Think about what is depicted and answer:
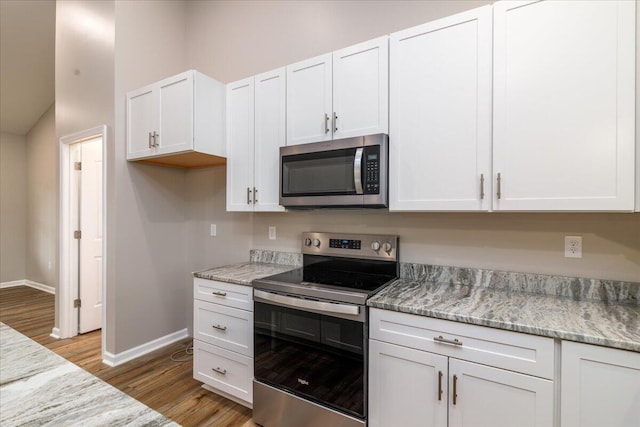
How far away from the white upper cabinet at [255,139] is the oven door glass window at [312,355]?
0.80m

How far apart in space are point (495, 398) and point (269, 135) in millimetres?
1969

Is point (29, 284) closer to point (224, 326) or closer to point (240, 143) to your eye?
point (224, 326)

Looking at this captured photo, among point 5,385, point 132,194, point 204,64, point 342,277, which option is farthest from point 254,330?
point 204,64

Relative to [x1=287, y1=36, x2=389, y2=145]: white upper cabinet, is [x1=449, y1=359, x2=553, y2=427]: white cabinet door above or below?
below

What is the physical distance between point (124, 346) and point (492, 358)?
2.91 meters

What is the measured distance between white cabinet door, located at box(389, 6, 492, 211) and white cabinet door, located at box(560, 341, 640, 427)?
2.36ft

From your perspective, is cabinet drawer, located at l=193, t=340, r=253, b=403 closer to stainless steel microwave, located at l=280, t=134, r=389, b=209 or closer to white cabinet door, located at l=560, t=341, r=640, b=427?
stainless steel microwave, located at l=280, t=134, r=389, b=209

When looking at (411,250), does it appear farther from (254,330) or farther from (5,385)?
Result: (5,385)

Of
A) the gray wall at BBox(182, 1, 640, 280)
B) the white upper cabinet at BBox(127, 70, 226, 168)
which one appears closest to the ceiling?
the gray wall at BBox(182, 1, 640, 280)

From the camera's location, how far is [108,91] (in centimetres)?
276

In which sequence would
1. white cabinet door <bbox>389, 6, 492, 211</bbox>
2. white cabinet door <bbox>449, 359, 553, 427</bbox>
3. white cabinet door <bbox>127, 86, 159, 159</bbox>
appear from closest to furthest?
white cabinet door <bbox>449, 359, 553, 427</bbox>
white cabinet door <bbox>389, 6, 492, 211</bbox>
white cabinet door <bbox>127, 86, 159, 159</bbox>

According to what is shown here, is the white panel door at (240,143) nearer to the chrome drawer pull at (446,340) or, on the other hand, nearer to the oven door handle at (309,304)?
the oven door handle at (309,304)

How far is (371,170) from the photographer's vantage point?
1796mm

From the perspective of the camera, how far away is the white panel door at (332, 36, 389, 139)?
5.98 ft
